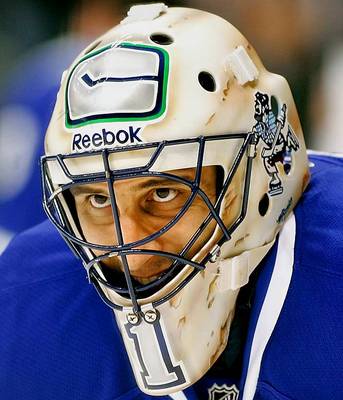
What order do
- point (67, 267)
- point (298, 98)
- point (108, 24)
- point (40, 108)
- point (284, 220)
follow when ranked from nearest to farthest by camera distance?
1. point (284, 220)
2. point (67, 267)
3. point (40, 108)
4. point (298, 98)
5. point (108, 24)

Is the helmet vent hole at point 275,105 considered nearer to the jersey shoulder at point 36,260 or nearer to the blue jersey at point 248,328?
the blue jersey at point 248,328

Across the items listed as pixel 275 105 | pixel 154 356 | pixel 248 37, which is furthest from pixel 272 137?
pixel 248 37

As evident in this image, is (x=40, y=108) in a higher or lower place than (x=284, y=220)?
higher

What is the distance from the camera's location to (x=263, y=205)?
3.20 ft

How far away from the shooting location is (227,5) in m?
2.18

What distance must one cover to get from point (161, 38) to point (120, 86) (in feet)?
0.36

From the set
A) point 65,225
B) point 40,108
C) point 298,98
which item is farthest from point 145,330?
point 298,98

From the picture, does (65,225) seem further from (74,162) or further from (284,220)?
(284,220)

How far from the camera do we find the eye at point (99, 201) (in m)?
0.92

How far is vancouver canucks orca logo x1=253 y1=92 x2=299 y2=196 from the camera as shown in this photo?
0.95 meters

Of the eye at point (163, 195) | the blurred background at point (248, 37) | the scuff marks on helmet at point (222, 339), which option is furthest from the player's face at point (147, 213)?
the blurred background at point (248, 37)

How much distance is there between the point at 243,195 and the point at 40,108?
77cm

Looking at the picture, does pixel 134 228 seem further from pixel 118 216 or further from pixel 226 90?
pixel 226 90

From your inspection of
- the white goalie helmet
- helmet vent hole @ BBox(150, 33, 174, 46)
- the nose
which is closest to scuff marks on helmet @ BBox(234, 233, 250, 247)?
the white goalie helmet
